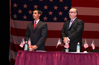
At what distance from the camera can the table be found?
3.53 meters

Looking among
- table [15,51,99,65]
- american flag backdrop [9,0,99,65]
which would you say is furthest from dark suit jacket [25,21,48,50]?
american flag backdrop [9,0,99,65]

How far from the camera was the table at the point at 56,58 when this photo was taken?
353 centimetres

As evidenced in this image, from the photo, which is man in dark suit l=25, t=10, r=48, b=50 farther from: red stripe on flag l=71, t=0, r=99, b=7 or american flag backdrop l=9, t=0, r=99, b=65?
red stripe on flag l=71, t=0, r=99, b=7

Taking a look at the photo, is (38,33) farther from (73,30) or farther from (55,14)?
(55,14)

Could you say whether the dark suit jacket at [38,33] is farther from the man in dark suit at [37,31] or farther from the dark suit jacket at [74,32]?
the dark suit jacket at [74,32]

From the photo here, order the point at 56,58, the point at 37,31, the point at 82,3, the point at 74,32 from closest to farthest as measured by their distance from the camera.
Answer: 1. the point at 56,58
2. the point at 74,32
3. the point at 37,31
4. the point at 82,3

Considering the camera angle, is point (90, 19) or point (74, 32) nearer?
point (74, 32)

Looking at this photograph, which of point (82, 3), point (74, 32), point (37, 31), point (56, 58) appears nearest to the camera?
point (56, 58)

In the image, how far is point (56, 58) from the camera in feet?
11.7

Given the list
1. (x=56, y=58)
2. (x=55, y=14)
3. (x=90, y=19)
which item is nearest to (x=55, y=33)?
(x=55, y=14)

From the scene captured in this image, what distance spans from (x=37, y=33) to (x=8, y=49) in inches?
95.7

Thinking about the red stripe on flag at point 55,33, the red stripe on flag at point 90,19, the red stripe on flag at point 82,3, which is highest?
the red stripe on flag at point 82,3

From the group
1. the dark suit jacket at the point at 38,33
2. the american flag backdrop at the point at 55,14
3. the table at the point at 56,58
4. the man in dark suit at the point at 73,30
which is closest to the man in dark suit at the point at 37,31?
the dark suit jacket at the point at 38,33

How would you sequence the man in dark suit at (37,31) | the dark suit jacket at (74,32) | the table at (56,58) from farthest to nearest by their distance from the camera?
the man in dark suit at (37,31)
the dark suit jacket at (74,32)
the table at (56,58)
